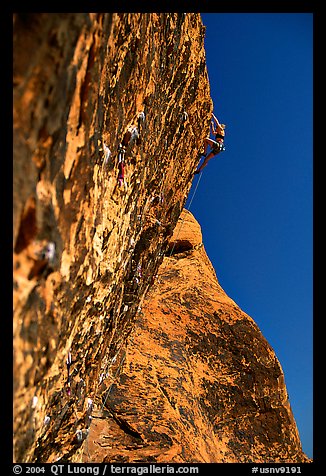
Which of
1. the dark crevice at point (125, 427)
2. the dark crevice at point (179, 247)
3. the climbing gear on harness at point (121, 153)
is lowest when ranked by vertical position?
the dark crevice at point (125, 427)

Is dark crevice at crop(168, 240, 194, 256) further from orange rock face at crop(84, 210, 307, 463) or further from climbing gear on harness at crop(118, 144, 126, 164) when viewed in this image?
climbing gear on harness at crop(118, 144, 126, 164)

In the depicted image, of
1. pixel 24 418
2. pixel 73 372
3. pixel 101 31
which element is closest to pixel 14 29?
pixel 101 31

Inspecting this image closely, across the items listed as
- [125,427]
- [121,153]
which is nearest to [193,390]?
[125,427]

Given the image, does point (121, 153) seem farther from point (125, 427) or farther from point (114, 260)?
point (125, 427)

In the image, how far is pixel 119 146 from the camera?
16.5 ft

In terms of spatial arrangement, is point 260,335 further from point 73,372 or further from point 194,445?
point 73,372

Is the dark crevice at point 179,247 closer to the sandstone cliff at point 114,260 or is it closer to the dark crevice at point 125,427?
the sandstone cliff at point 114,260

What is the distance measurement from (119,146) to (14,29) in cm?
255

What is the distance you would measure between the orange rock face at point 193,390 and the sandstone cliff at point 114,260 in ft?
0.14

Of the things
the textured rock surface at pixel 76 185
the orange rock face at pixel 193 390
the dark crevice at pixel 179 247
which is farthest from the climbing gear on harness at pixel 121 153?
the dark crevice at pixel 179 247

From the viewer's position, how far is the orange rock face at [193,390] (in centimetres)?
758

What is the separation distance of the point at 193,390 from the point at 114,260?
6024 millimetres

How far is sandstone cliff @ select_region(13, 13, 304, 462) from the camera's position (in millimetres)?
2896

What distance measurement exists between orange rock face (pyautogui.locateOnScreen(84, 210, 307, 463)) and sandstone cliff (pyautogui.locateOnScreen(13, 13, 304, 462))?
4 cm
